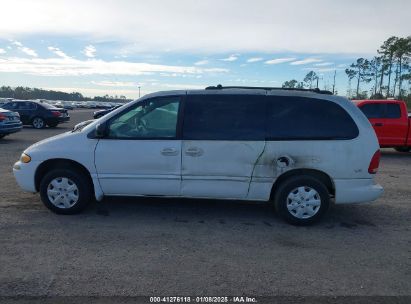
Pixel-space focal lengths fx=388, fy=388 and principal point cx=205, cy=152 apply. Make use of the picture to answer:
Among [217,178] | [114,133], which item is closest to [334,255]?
[217,178]

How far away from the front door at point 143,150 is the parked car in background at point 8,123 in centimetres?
1057

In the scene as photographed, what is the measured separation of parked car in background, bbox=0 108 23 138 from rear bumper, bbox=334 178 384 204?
12.8 metres

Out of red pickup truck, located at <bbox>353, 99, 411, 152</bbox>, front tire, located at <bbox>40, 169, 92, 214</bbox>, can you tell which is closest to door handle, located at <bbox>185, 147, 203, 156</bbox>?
front tire, located at <bbox>40, 169, 92, 214</bbox>

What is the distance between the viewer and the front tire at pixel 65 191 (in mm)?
5477

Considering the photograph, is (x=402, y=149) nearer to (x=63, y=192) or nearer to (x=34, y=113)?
(x=63, y=192)

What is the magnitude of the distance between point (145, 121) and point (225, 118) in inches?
44.1

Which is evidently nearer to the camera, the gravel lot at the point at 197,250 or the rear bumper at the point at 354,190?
the gravel lot at the point at 197,250

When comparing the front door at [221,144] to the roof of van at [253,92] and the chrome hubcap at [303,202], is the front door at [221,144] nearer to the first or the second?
the roof of van at [253,92]

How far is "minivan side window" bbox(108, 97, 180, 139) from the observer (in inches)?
212

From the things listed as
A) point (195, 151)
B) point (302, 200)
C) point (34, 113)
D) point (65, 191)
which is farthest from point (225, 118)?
→ point (34, 113)

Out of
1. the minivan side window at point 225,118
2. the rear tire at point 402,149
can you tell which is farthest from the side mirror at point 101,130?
the rear tire at point 402,149

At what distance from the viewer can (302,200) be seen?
17.3 ft

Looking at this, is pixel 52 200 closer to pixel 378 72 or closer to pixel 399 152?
pixel 399 152

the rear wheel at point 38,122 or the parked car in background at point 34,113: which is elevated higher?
the parked car in background at point 34,113
